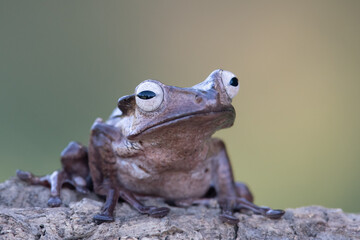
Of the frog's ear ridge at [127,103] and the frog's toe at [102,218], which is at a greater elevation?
the frog's ear ridge at [127,103]

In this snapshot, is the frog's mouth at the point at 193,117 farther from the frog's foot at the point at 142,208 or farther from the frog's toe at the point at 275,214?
the frog's toe at the point at 275,214

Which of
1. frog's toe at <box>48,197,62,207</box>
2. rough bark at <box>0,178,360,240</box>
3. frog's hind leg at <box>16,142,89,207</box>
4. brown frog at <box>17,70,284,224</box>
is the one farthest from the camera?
frog's hind leg at <box>16,142,89,207</box>

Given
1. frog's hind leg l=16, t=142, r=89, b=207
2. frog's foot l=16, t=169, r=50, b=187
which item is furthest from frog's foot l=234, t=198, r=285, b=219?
frog's foot l=16, t=169, r=50, b=187

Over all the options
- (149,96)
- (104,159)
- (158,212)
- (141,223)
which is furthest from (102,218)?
(149,96)

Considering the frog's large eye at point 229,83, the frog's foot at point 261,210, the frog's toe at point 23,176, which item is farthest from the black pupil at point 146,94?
the frog's toe at point 23,176

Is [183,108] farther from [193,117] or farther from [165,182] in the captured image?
[165,182]

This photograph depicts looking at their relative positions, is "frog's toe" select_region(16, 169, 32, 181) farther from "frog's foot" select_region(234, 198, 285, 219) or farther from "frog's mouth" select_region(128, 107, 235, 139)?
"frog's foot" select_region(234, 198, 285, 219)

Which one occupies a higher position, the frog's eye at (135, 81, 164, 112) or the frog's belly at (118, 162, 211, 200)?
the frog's eye at (135, 81, 164, 112)

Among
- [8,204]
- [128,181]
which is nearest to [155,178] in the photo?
[128,181]
